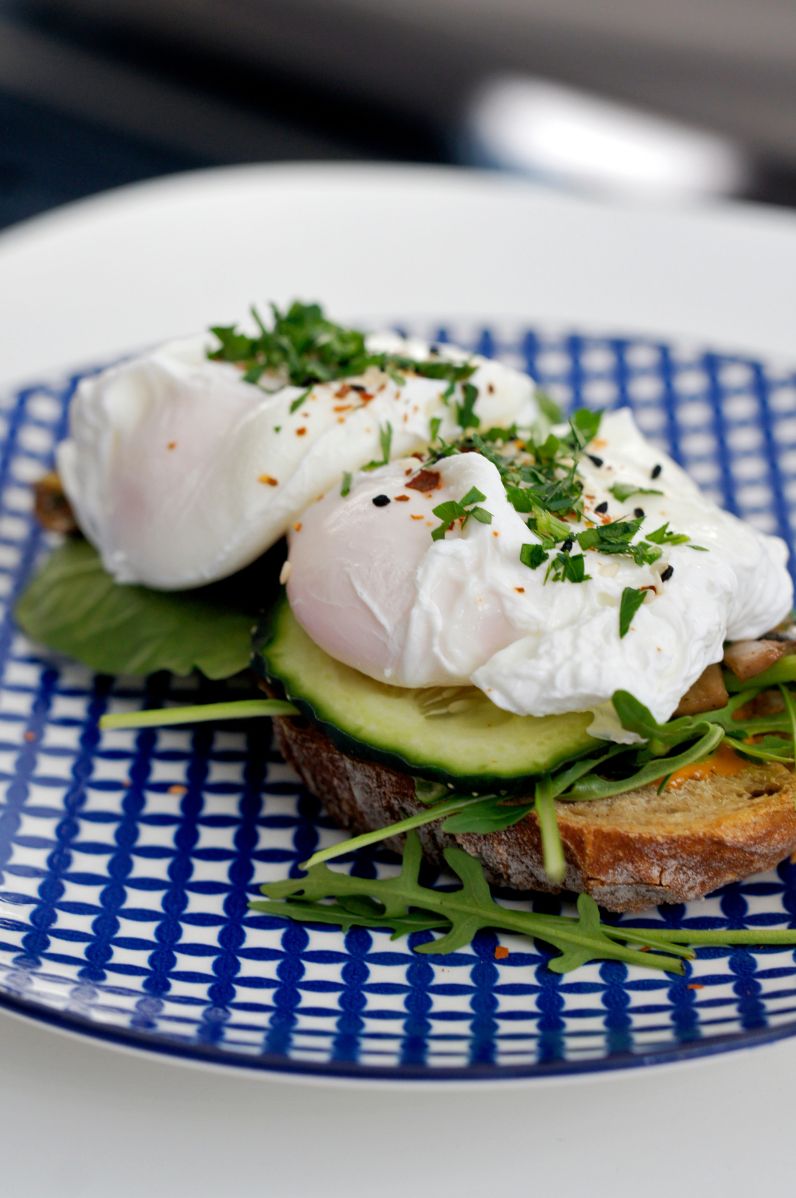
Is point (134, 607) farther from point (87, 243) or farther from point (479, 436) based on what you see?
point (87, 243)

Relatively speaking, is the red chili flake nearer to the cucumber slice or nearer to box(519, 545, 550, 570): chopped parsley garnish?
box(519, 545, 550, 570): chopped parsley garnish

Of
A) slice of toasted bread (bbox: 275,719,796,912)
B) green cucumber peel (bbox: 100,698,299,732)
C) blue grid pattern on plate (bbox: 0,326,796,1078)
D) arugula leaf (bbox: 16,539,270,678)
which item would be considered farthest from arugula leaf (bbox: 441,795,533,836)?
arugula leaf (bbox: 16,539,270,678)

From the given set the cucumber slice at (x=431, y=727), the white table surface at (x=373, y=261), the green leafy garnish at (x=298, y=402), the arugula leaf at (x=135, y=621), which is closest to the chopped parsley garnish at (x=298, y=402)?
the green leafy garnish at (x=298, y=402)

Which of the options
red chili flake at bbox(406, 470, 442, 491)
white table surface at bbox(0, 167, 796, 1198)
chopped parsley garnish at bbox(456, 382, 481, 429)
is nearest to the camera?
red chili flake at bbox(406, 470, 442, 491)

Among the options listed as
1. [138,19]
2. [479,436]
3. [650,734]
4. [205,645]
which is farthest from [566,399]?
[138,19]

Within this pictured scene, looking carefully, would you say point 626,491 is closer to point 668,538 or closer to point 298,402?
point 668,538

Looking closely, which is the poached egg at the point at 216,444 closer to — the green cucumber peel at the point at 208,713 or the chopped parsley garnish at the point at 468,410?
the chopped parsley garnish at the point at 468,410
